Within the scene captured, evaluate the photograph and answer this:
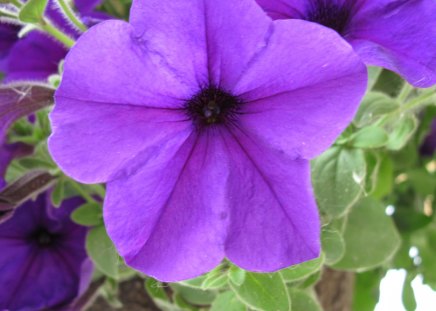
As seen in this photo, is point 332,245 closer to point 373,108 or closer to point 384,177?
point 373,108

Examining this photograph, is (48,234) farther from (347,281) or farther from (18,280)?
(347,281)

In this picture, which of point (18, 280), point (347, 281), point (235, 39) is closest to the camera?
point (235, 39)

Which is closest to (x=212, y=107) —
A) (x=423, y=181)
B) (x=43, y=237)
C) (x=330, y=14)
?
(x=330, y=14)

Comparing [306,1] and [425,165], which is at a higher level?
[306,1]

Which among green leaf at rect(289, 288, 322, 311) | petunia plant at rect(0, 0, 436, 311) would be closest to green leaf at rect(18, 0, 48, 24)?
petunia plant at rect(0, 0, 436, 311)

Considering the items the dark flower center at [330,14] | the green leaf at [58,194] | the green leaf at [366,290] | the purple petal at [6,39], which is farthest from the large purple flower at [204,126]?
the green leaf at [366,290]

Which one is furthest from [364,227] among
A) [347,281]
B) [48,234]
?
[48,234]

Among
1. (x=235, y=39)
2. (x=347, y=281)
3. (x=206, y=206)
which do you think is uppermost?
(x=235, y=39)
